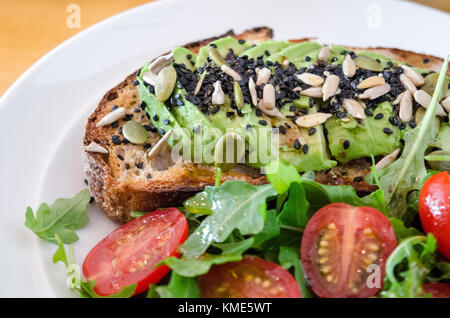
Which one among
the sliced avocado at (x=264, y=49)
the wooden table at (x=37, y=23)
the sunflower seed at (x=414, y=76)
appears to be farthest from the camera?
the wooden table at (x=37, y=23)

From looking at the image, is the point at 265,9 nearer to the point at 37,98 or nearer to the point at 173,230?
the point at 37,98

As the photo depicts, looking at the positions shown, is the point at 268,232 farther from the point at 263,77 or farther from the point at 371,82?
the point at 371,82

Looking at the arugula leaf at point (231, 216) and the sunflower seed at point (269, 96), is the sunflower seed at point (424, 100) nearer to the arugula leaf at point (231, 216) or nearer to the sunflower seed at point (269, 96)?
the sunflower seed at point (269, 96)

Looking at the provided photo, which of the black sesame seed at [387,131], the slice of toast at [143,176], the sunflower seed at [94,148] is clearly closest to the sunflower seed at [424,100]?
the black sesame seed at [387,131]

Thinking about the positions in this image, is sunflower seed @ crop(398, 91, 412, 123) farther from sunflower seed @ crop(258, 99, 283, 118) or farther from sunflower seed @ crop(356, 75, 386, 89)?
sunflower seed @ crop(258, 99, 283, 118)
